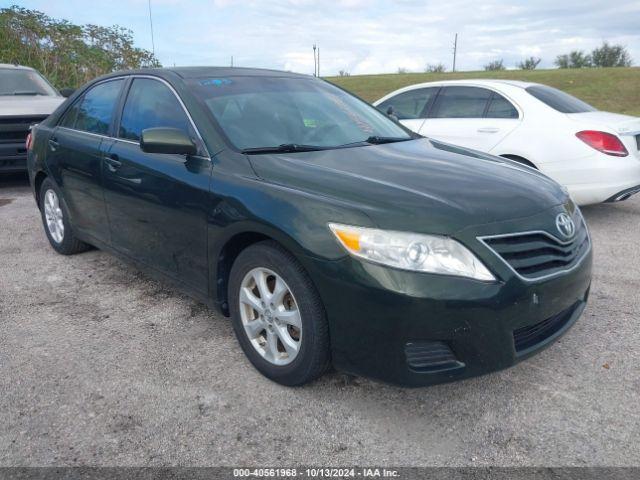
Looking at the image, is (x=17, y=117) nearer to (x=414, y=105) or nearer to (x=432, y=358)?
(x=414, y=105)

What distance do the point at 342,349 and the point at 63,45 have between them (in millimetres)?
16121

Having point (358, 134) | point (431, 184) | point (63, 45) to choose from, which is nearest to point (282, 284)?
point (431, 184)

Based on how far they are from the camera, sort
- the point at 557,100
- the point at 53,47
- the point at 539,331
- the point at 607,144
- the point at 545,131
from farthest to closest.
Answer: the point at 53,47, the point at 557,100, the point at 545,131, the point at 607,144, the point at 539,331

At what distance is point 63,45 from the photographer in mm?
15758

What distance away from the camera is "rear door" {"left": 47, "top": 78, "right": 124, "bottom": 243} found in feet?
13.6

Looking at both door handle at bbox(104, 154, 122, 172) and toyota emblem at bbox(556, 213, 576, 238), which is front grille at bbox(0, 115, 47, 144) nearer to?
door handle at bbox(104, 154, 122, 172)

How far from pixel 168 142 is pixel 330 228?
118cm

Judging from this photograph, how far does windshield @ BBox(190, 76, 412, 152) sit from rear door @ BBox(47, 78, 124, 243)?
→ 40.6 inches

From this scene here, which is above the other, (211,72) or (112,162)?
(211,72)

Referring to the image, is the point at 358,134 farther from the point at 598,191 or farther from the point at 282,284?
the point at 598,191

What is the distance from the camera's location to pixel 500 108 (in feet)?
21.1

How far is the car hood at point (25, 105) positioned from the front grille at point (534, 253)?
7507 mm

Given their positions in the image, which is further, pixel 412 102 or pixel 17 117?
pixel 17 117

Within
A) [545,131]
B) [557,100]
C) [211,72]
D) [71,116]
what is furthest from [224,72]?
[557,100]
